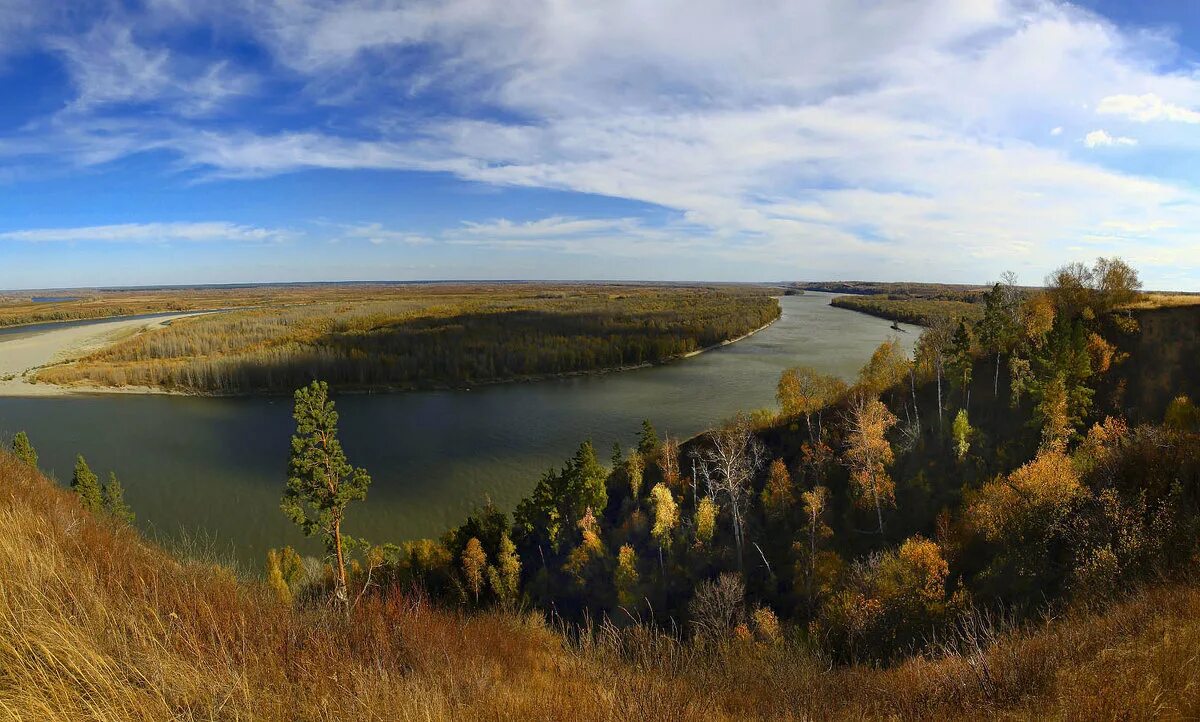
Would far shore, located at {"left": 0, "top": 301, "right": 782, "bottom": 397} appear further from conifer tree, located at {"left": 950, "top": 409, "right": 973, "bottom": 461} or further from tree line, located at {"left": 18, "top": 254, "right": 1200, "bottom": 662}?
conifer tree, located at {"left": 950, "top": 409, "right": 973, "bottom": 461}

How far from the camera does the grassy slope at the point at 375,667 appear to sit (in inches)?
120

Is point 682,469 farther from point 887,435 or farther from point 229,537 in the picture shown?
point 229,537

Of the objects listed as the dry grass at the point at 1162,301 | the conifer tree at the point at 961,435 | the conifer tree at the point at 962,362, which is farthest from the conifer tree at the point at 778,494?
the dry grass at the point at 1162,301

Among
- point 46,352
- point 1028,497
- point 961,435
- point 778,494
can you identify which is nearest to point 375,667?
point 1028,497

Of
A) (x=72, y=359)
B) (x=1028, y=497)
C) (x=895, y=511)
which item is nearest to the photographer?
(x=1028, y=497)

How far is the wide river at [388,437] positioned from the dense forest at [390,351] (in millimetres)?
5852

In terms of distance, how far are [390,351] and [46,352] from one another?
71949mm

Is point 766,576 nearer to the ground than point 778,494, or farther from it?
nearer to the ground

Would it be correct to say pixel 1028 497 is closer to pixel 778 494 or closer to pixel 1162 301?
pixel 778 494

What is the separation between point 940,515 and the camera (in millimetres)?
23156

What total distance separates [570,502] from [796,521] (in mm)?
12231

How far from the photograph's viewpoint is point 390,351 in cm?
8412

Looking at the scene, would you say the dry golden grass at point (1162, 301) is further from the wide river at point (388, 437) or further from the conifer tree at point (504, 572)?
the conifer tree at point (504, 572)

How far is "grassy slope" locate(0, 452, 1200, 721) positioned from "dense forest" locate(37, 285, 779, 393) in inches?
2755
